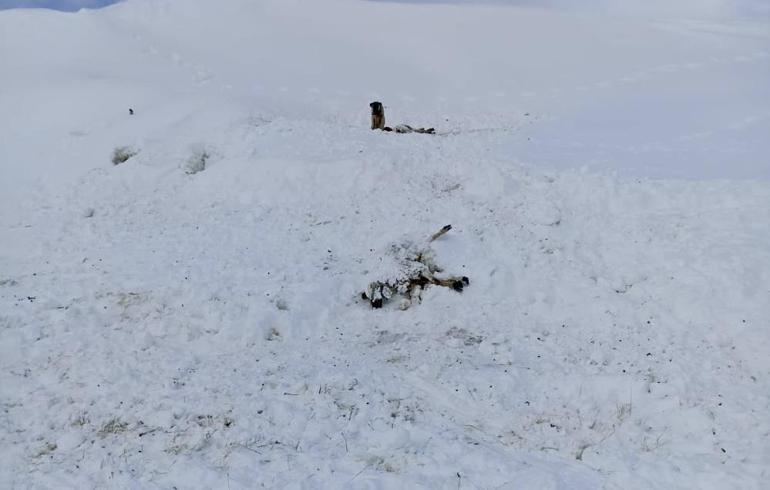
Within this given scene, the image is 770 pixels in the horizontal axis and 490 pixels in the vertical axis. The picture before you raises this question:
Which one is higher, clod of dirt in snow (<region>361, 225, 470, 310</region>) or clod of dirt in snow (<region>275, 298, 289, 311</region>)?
clod of dirt in snow (<region>361, 225, 470, 310</region>)

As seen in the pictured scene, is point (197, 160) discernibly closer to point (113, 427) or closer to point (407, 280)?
point (407, 280)

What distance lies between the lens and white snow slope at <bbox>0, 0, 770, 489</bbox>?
27.3 feet

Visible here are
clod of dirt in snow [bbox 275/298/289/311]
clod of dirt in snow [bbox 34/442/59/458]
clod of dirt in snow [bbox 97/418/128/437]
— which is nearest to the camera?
clod of dirt in snow [bbox 34/442/59/458]

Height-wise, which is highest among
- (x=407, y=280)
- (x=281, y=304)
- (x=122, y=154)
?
(x=122, y=154)

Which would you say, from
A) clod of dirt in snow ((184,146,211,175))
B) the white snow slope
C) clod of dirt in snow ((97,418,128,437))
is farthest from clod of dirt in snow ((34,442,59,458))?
clod of dirt in snow ((184,146,211,175))

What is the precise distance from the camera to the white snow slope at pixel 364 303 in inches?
328

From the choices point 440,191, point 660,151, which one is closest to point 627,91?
point 660,151

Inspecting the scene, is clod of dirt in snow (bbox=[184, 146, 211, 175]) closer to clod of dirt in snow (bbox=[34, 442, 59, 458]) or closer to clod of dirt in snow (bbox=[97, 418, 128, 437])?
clod of dirt in snow (bbox=[97, 418, 128, 437])

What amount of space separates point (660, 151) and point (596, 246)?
7048mm

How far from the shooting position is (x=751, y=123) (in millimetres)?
21156

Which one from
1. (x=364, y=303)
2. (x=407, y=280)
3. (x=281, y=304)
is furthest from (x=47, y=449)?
(x=407, y=280)

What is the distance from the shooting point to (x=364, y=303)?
12.6m

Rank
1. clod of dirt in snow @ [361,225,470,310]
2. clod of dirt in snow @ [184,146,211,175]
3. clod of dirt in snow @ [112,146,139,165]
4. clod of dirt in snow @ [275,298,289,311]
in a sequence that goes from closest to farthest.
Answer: clod of dirt in snow @ [275,298,289,311]
clod of dirt in snow @ [361,225,470,310]
clod of dirt in snow @ [184,146,211,175]
clod of dirt in snow @ [112,146,139,165]

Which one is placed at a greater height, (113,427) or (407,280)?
(407,280)
